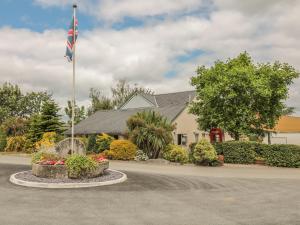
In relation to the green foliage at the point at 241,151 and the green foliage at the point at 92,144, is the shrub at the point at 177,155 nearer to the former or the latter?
the green foliage at the point at 241,151

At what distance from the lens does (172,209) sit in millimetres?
11391

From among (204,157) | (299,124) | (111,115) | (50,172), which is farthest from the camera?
(299,124)

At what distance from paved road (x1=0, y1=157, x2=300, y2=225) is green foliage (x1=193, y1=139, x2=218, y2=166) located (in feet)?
27.8

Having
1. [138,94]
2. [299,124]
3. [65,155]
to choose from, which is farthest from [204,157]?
[299,124]

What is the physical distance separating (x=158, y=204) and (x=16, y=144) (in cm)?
3933

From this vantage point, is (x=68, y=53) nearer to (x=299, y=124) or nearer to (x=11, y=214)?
(x=11, y=214)

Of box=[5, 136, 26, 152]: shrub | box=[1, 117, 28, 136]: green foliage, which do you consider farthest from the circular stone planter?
box=[1, 117, 28, 136]: green foliage

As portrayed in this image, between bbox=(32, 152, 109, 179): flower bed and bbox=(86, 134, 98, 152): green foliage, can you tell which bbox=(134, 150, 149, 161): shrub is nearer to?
bbox=(86, 134, 98, 152): green foliage

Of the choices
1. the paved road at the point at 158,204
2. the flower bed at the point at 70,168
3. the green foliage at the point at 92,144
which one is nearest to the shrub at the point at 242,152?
the paved road at the point at 158,204

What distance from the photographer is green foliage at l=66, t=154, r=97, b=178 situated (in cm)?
1698

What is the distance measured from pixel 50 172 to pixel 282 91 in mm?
21760

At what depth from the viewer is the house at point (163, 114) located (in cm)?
4150

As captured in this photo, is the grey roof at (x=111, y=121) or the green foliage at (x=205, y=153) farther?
the grey roof at (x=111, y=121)

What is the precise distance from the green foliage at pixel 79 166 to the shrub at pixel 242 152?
13741 mm
